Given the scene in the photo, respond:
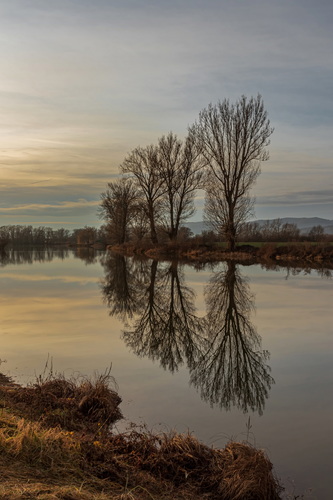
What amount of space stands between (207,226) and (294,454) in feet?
112

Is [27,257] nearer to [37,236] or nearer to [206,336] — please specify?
[206,336]

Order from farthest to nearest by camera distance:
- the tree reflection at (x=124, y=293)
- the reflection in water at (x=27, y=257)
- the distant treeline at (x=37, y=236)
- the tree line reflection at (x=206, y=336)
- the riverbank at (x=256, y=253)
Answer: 1. the distant treeline at (x=37, y=236)
2. the reflection in water at (x=27, y=257)
3. the riverbank at (x=256, y=253)
4. the tree reflection at (x=124, y=293)
5. the tree line reflection at (x=206, y=336)

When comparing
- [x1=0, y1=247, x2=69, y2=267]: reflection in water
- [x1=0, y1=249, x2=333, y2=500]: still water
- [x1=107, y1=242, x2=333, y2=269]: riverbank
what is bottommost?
[x1=0, y1=249, x2=333, y2=500]: still water

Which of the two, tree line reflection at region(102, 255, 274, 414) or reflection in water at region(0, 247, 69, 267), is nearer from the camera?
tree line reflection at region(102, 255, 274, 414)

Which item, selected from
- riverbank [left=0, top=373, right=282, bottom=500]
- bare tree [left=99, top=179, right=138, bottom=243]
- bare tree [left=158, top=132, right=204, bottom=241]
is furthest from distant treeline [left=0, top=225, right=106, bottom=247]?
riverbank [left=0, top=373, right=282, bottom=500]

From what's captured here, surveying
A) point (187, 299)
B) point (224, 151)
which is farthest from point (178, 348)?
point (224, 151)

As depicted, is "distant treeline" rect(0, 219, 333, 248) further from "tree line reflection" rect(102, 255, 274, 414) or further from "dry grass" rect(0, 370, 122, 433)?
"dry grass" rect(0, 370, 122, 433)

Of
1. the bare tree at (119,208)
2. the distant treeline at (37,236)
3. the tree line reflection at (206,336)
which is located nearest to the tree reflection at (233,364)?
the tree line reflection at (206,336)

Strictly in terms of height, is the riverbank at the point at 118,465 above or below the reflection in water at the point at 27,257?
below

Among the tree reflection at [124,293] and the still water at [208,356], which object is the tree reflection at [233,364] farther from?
the tree reflection at [124,293]

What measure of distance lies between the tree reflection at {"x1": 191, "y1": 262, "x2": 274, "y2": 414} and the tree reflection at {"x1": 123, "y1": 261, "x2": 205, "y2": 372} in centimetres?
40

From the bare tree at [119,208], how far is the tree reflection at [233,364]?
44.9 metres

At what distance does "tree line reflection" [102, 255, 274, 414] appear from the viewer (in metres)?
7.09

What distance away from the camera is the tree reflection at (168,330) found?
909 cm
